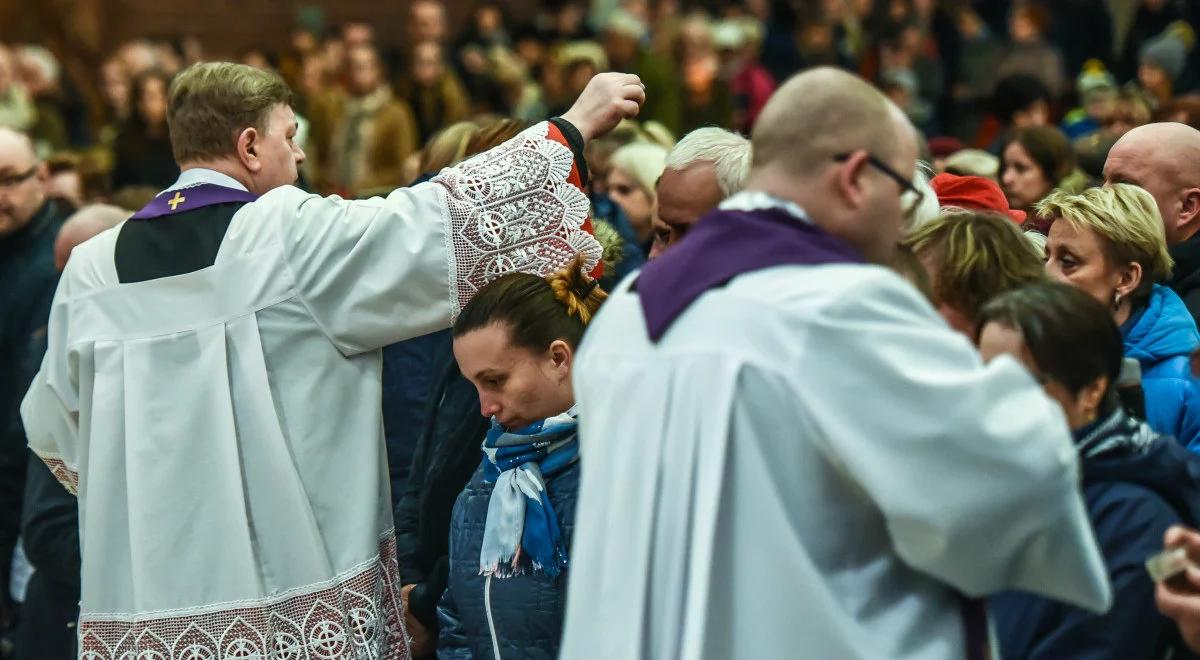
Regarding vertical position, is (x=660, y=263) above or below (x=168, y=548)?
above

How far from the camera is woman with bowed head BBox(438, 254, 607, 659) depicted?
3357 millimetres

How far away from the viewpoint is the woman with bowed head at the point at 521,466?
11.0 feet

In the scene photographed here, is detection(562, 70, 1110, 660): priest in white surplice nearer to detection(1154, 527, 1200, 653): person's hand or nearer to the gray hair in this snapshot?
detection(1154, 527, 1200, 653): person's hand

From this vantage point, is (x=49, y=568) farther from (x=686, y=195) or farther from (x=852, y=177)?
(x=852, y=177)

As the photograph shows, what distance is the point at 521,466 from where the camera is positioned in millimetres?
3412

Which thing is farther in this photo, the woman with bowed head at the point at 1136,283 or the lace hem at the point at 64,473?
the lace hem at the point at 64,473

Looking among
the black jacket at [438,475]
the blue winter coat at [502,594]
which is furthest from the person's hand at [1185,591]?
the black jacket at [438,475]

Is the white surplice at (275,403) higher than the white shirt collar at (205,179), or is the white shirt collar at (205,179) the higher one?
the white shirt collar at (205,179)

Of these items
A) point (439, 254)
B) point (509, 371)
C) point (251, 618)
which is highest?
point (439, 254)

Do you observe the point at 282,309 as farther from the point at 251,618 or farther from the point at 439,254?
the point at 251,618

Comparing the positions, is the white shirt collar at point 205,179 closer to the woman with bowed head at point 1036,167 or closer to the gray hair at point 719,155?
the gray hair at point 719,155

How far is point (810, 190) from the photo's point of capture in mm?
2422

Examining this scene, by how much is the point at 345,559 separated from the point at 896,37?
9.04 metres

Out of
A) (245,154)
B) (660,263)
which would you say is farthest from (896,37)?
(660,263)
